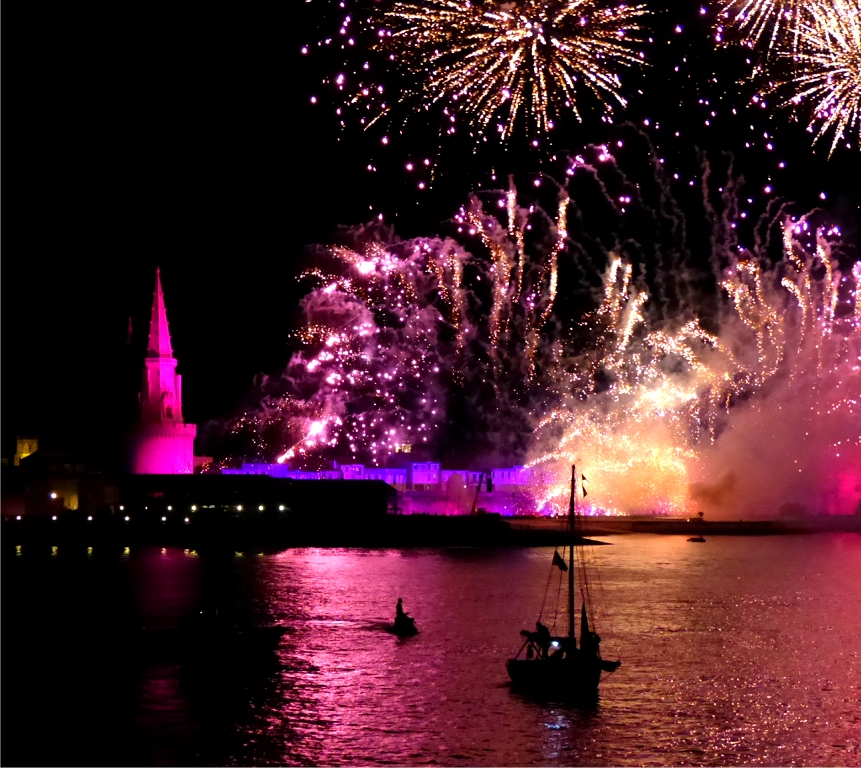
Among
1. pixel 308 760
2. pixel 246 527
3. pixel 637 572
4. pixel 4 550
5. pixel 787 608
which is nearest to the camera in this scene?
pixel 308 760

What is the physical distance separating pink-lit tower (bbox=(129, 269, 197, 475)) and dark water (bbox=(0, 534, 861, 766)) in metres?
26.8

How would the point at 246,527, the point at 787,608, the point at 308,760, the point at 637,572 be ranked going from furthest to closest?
the point at 246,527, the point at 637,572, the point at 787,608, the point at 308,760

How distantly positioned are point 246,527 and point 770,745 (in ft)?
185

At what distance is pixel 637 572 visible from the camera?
6269 cm

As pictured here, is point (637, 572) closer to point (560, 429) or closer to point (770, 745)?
point (560, 429)

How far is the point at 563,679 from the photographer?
31.6m

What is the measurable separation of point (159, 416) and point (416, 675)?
56.7m

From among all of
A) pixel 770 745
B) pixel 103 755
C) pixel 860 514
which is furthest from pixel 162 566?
pixel 860 514

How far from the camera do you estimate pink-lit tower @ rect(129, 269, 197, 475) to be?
3450 inches

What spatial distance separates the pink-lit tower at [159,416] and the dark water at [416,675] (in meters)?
26.8

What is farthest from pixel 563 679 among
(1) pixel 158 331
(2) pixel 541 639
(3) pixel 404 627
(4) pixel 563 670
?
(1) pixel 158 331

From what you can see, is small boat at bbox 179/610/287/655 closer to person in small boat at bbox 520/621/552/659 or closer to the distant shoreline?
person in small boat at bbox 520/621/552/659

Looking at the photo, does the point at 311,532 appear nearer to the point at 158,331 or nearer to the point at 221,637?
the point at 158,331

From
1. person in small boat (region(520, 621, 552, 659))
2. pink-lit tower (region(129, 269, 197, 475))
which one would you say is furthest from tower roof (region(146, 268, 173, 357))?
person in small boat (region(520, 621, 552, 659))
